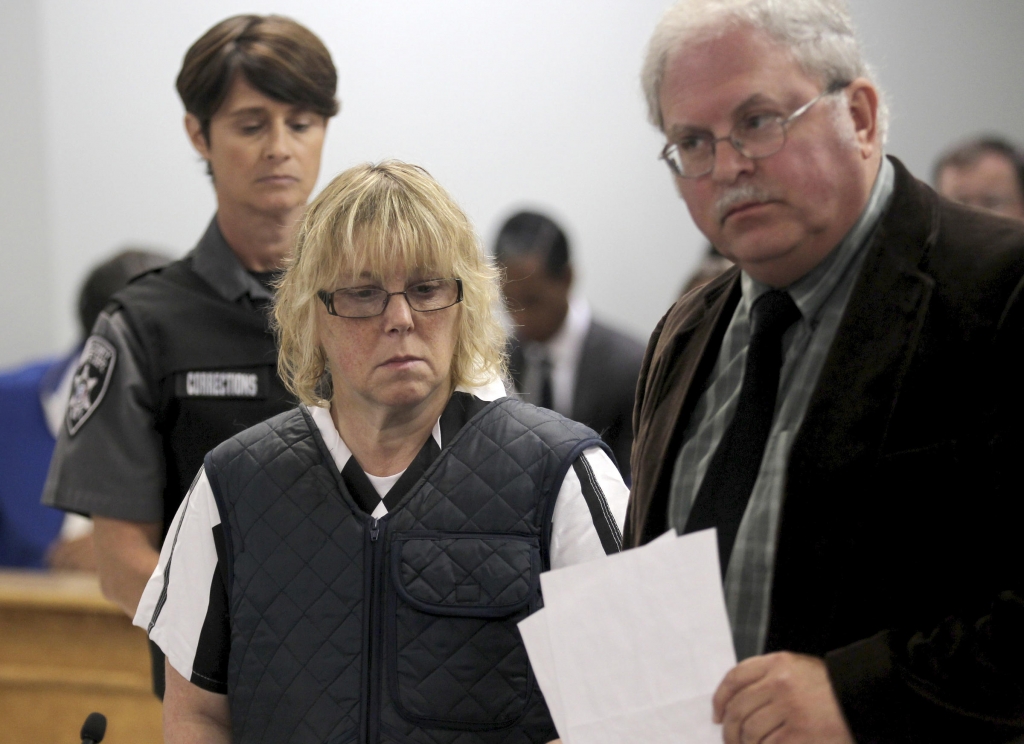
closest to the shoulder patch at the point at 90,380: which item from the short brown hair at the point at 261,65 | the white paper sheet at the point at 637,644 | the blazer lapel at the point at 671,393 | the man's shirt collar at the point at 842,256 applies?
the short brown hair at the point at 261,65

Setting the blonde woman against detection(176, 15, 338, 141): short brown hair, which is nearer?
the blonde woman

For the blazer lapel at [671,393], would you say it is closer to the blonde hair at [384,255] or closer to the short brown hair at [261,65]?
the blonde hair at [384,255]

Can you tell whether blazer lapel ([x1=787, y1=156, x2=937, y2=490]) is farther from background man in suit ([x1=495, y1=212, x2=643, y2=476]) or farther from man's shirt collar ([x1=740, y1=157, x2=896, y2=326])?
Result: background man in suit ([x1=495, y1=212, x2=643, y2=476])

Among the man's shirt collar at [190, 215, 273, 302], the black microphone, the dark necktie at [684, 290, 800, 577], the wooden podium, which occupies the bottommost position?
the wooden podium

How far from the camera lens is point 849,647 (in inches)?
40.3

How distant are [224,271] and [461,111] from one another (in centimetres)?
259

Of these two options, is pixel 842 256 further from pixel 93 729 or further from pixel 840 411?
pixel 93 729

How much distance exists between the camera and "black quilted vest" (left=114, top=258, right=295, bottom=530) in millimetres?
1884

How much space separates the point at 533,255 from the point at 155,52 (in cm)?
184

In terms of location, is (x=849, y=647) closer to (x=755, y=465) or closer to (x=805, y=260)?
(x=755, y=465)

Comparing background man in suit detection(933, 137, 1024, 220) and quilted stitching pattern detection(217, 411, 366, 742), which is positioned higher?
background man in suit detection(933, 137, 1024, 220)

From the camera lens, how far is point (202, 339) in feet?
6.30

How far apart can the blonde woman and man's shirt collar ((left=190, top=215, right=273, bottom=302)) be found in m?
0.43

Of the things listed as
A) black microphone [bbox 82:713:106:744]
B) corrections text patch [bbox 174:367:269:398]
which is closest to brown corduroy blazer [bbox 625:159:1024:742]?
black microphone [bbox 82:713:106:744]
